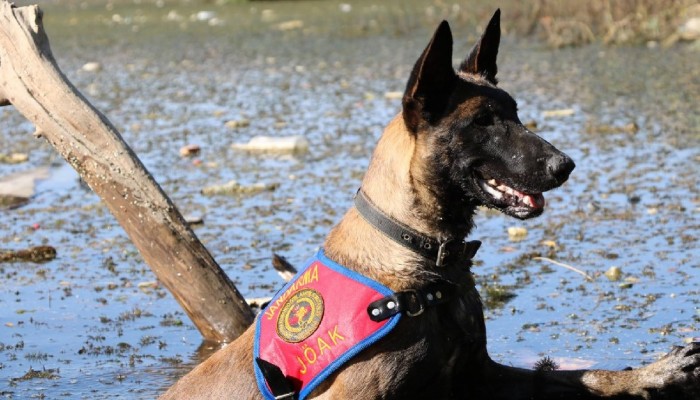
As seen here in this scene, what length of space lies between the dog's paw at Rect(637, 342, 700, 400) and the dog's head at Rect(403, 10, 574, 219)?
878 mm

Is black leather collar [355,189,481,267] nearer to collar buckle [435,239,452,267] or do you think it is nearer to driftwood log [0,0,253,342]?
collar buckle [435,239,452,267]

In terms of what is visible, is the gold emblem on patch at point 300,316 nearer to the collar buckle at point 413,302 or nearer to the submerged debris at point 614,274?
the collar buckle at point 413,302

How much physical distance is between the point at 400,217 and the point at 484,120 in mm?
452

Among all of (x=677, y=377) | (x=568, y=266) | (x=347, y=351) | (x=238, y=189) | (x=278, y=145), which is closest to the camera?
(x=347, y=351)

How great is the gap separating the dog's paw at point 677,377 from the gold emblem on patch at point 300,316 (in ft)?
4.41

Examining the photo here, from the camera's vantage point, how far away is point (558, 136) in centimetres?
1041

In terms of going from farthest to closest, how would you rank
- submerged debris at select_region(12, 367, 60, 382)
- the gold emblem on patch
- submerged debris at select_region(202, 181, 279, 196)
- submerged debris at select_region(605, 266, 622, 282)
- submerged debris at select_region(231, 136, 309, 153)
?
submerged debris at select_region(231, 136, 309, 153) → submerged debris at select_region(202, 181, 279, 196) → submerged debris at select_region(605, 266, 622, 282) → submerged debris at select_region(12, 367, 60, 382) → the gold emblem on patch

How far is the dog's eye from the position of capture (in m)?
4.32

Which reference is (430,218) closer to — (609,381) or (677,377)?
(609,381)

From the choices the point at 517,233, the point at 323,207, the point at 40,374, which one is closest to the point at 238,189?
the point at 323,207

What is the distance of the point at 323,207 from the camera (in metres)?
8.59

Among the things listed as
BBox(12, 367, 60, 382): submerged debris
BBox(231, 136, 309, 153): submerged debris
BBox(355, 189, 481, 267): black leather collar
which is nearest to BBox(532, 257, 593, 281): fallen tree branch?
BBox(355, 189, 481, 267): black leather collar

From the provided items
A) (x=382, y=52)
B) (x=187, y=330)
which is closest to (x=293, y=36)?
(x=382, y=52)

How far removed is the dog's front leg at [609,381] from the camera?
4680mm
